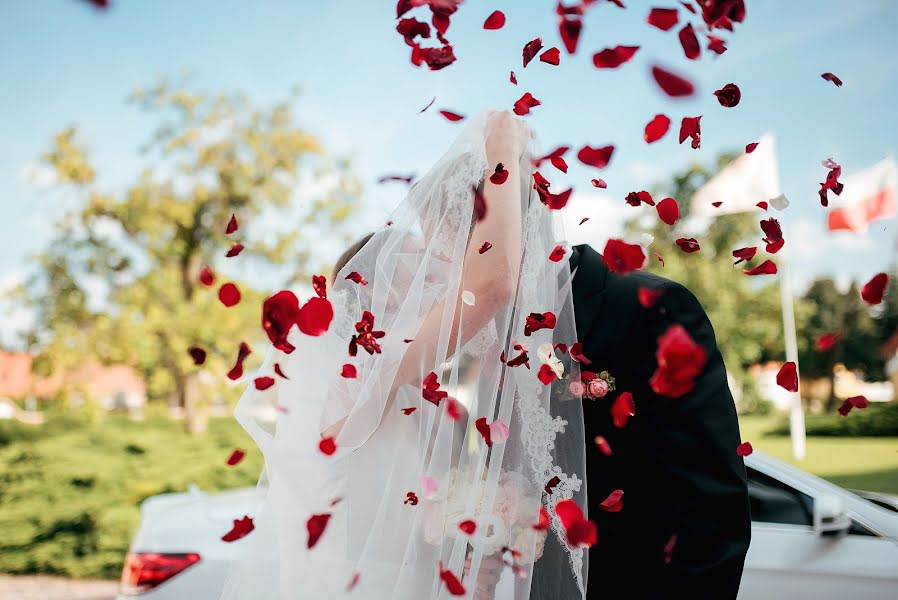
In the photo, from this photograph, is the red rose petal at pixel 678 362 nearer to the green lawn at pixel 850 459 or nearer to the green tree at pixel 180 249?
the green lawn at pixel 850 459

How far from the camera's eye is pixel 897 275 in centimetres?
4588

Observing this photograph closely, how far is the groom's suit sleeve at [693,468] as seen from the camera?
1.49 meters

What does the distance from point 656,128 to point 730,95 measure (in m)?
0.19

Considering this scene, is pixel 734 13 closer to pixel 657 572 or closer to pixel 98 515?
pixel 657 572

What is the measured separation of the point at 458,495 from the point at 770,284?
32.7m

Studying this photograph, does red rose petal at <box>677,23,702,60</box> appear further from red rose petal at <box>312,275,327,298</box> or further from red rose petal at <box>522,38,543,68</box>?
red rose petal at <box>312,275,327,298</box>

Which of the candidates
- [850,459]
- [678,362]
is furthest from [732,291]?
[678,362]

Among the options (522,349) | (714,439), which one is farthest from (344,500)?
(714,439)

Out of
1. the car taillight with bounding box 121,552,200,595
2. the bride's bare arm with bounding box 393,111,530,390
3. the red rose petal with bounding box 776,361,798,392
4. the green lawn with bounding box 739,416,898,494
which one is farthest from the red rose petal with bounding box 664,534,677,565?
the green lawn with bounding box 739,416,898,494

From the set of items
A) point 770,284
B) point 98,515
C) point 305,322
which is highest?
point 770,284

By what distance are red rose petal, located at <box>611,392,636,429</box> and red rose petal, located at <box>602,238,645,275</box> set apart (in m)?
0.29

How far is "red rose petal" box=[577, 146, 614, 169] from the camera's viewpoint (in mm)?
1625

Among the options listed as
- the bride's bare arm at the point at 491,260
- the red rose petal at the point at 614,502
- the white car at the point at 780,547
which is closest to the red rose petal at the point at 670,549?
the red rose petal at the point at 614,502

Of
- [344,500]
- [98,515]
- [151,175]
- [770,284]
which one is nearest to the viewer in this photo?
[344,500]
